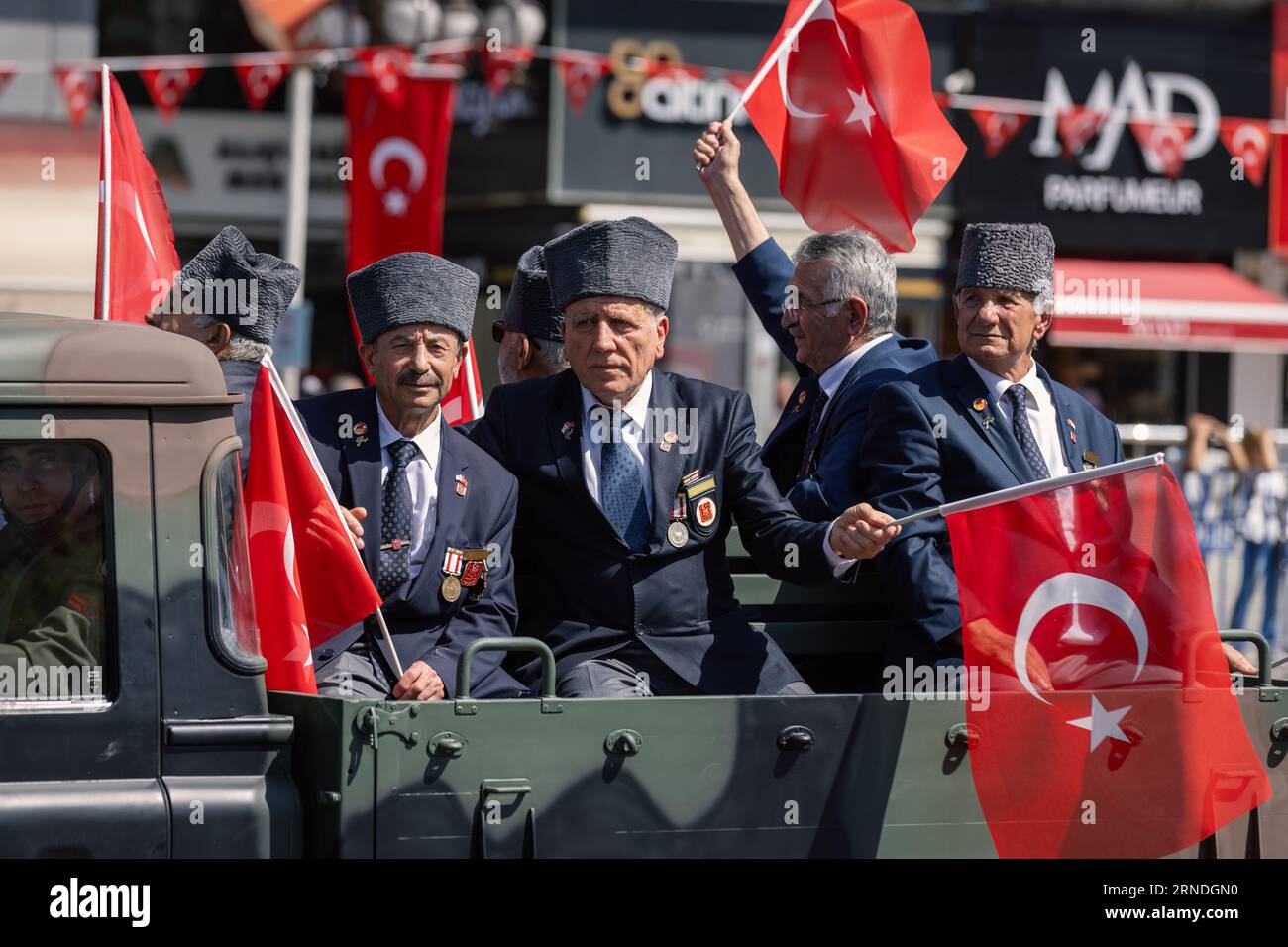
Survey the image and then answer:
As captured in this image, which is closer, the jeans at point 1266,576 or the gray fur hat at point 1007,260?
the gray fur hat at point 1007,260

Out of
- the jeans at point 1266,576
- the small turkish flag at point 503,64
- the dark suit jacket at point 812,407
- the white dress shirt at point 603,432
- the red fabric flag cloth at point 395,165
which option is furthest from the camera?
the small turkish flag at point 503,64

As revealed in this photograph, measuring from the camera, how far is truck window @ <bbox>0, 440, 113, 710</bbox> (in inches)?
133

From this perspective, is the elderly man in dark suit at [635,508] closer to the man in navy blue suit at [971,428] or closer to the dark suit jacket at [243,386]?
the man in navy blue suit at [971,428]

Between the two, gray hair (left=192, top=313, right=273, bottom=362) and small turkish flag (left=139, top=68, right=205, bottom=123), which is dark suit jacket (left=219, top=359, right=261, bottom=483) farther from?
small turkish flag (left=139, top=68, right=205, bottom=123)

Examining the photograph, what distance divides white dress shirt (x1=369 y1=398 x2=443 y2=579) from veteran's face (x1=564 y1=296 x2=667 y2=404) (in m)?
0.41

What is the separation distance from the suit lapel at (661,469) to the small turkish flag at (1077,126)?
13977 millimetres

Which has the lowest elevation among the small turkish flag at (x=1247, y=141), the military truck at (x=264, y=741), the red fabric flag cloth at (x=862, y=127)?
the military truck at (x=264, y=741)

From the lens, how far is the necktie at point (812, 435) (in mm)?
5375

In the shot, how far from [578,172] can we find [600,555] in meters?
13.7

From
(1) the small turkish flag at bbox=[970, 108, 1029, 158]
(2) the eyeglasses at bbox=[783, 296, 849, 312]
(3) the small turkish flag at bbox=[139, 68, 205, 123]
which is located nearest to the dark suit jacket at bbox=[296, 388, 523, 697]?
(2) the eyeglasses at bbox=[783, 296, 849, 312]

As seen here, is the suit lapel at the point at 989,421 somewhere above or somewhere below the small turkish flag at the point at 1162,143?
below

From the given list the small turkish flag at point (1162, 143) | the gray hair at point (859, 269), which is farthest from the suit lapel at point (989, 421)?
the small turkish flag at point (1162, 143)

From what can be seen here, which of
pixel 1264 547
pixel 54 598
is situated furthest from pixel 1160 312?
pixel 54 598
